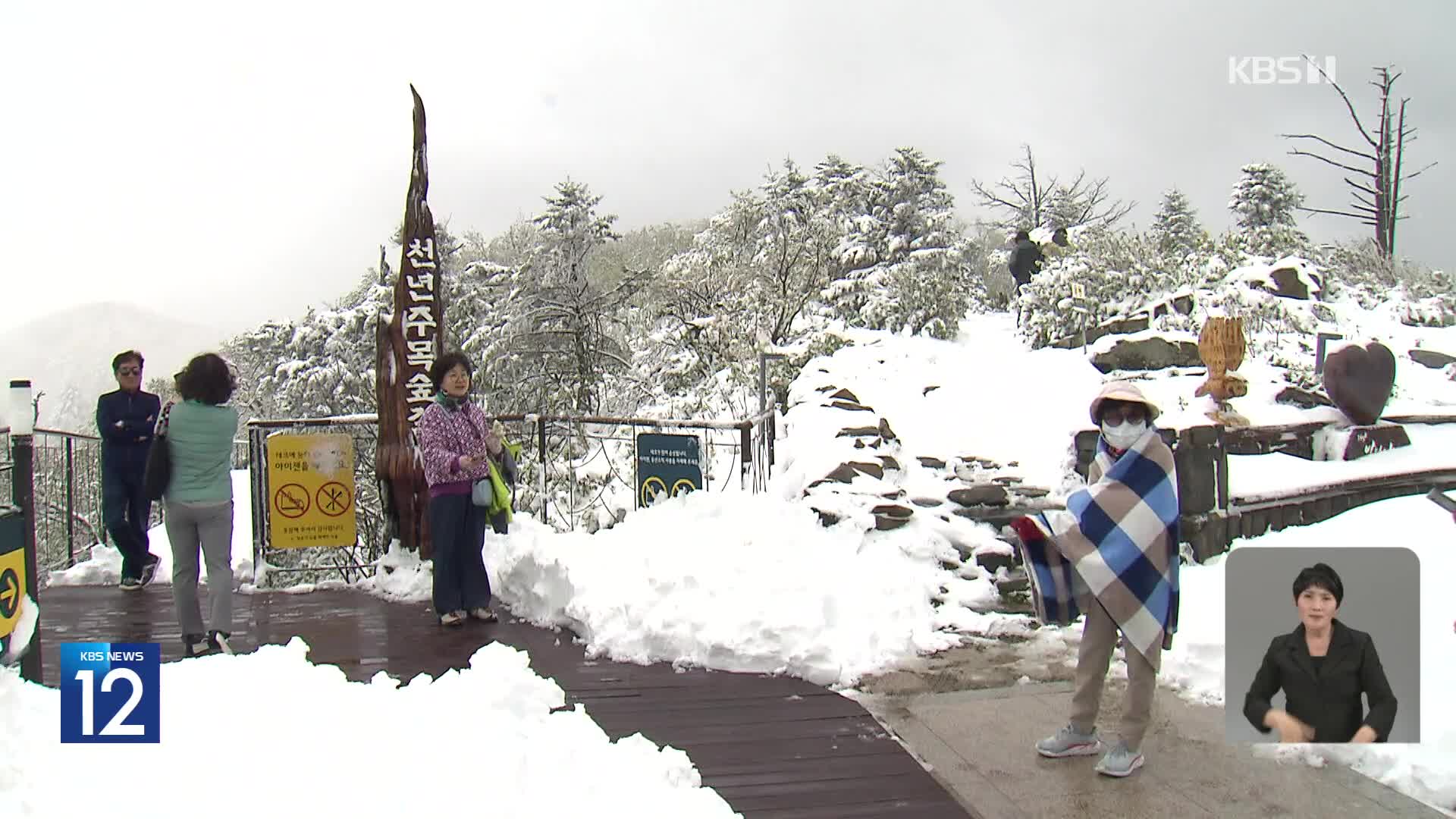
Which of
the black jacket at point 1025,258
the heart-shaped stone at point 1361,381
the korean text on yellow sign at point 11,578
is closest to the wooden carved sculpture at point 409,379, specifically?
the korean text on yellow sign at point 11,578

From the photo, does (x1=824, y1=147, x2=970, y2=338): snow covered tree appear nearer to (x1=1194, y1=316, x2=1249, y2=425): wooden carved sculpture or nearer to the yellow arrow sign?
(x1=1194, y1=316, x2=1249, y2=425): wooden carved sculpture

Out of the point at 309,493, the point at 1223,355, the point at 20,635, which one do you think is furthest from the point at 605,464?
the point at 20,635

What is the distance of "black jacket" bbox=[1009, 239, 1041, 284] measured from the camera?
25641 millimetres

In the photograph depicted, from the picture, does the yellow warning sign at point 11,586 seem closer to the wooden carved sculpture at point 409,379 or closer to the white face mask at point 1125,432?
the wooden carved sculpture at point 409,379

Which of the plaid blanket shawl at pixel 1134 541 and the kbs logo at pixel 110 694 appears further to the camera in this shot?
the plaid blanket shawl at pixel 1134 541

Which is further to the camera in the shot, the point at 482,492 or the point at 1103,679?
the point at 482,492

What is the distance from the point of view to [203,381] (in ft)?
18.0

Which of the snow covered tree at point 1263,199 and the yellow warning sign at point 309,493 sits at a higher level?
the snow covered tree at point 1263,199

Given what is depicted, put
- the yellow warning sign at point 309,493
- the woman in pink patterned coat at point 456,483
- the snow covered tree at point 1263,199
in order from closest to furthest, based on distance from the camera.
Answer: the woman in pink patterned coat at point 456,483
the yellow warning sign at point 309,493
the snow covered tree at point 1263,199

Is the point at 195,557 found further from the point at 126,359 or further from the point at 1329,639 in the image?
the point at 1329,639

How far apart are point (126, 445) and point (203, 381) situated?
8.10 feet

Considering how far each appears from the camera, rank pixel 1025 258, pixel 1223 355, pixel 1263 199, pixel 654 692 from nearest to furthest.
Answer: pixel 654 692 → pixel 1223 355 → pixel 1025 258 → pixel 1263 199

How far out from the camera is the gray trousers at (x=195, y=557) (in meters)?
5.48

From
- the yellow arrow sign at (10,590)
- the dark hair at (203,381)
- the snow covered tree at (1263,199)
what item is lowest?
the yellow arrow sign at (10,590)
